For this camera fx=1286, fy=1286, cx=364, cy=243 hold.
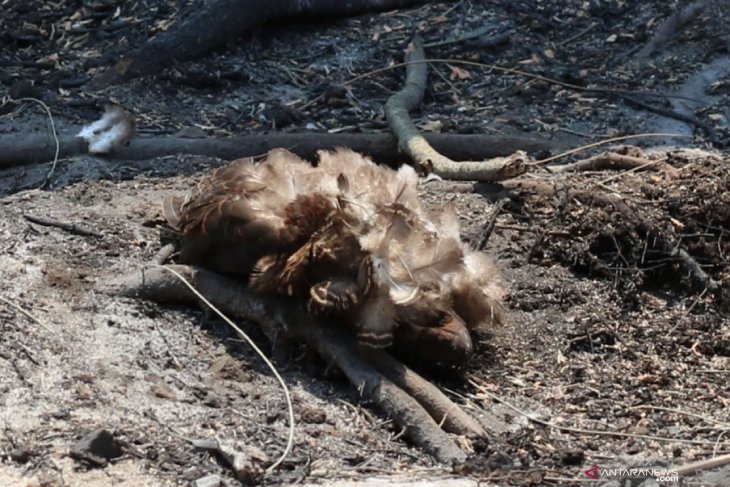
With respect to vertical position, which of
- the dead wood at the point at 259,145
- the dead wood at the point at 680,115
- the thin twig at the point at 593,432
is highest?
the thin twig at the point at 593,432

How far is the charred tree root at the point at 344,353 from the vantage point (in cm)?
461

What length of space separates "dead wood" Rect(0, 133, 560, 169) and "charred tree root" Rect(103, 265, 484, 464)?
2292 mm

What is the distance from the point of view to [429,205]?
6.36 m

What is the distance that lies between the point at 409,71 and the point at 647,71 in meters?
1.81

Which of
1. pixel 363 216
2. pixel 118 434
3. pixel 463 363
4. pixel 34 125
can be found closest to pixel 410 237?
pixel 363 216

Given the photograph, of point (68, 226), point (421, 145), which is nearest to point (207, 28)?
point (421, 145)

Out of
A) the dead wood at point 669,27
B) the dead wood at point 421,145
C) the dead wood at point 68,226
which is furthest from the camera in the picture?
the dead wood at point 669,27

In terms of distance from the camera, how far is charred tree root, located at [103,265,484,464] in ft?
15.1

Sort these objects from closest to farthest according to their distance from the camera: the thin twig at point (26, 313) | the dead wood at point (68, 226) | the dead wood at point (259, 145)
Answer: the thin twig at point (26, 313)
the dead wood at point (68, 226)
the dead wood at point (259, 145)

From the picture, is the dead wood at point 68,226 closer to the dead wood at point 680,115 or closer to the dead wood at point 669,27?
the dead wood at point 680,115

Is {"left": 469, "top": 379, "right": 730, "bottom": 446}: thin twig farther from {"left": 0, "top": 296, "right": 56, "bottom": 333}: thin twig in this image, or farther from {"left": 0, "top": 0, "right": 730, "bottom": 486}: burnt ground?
{"left": 0, "top": 296, "right": 56, "bottom": 333}: thin twig

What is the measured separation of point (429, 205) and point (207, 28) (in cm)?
348

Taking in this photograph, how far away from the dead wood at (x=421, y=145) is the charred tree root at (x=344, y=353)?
1.76 metres

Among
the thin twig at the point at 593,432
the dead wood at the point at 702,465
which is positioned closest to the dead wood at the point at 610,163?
the thin twig at the point at 593,432
